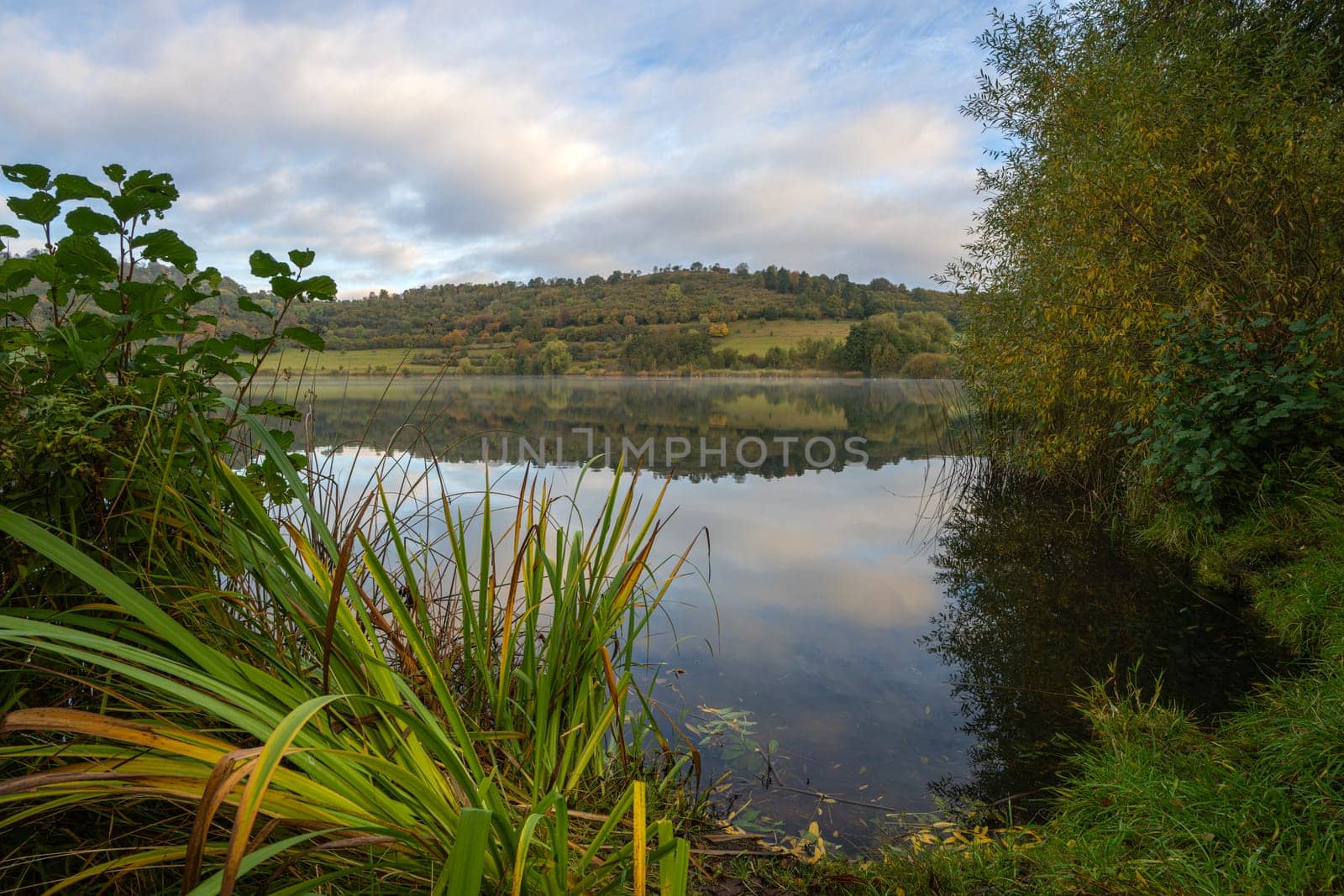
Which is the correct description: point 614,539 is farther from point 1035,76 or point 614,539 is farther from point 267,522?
point 1035,76

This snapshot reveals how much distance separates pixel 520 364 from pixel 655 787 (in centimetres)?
2505

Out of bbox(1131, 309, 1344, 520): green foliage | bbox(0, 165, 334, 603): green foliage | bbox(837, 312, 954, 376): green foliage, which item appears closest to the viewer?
bbox(0, 165, 334, 603): green foliage

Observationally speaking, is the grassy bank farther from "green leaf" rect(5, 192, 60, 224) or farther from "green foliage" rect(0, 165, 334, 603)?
"green leaf" rect(5, 192, 60, 224)

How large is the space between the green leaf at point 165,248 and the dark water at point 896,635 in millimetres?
731

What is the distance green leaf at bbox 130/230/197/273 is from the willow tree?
5172 millimetres

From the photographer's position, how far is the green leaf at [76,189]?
1.32 m

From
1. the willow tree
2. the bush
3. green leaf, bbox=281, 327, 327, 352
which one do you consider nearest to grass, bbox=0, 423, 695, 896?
green leaf, bbox=281, 327, 327, 352

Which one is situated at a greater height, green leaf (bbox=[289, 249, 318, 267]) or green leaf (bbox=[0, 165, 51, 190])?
green leaf (bbox=[0, 165, 51, 190])

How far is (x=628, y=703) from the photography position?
2.81 meters

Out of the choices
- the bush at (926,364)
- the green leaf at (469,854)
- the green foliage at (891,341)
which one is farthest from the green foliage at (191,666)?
the green foliage at (891,341)

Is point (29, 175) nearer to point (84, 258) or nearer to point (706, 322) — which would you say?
point (84, 258)

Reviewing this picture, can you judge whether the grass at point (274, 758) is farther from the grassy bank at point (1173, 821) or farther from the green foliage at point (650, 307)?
the green foliage at point (650, 307)

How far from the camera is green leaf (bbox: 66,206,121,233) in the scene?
131 centimetres

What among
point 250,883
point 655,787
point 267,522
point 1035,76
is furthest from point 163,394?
point 1035,76
